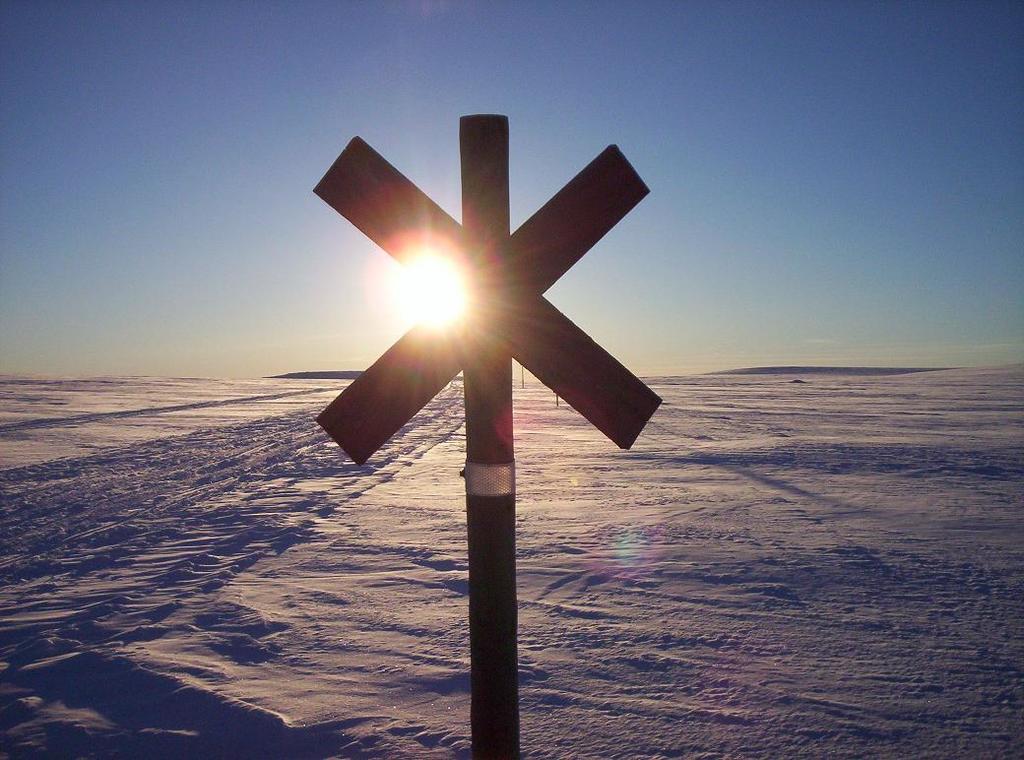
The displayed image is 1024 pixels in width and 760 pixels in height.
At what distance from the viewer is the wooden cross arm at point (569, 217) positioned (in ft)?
6.33

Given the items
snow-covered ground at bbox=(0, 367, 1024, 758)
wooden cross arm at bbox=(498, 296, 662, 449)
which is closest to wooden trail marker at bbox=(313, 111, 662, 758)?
wooden cross arm at bbox=(498, 296, 662, 449)

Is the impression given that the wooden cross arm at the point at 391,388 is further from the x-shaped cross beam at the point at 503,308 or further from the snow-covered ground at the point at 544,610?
the snow-covered ground at the point at 544,610

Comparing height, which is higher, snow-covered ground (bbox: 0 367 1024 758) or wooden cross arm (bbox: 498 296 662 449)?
wooden cross arm (bbox: 498 296 662 449)

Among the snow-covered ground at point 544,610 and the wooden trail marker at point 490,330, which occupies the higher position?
the wooden trail marker at point 490,330

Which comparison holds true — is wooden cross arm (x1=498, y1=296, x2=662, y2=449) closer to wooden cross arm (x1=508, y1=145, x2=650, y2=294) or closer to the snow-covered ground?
wooden cross arm (x1=508, y1=145, x2=650, y2=294)

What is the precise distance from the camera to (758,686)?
3.60 meters

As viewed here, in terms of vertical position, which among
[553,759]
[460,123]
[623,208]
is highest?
[460,123]

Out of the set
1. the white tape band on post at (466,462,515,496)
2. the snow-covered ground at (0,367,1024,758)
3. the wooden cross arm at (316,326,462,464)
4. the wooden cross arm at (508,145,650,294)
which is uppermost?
the wooden cross arm at (508,145,650,294)

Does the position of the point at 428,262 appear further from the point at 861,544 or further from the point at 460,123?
the point at 861,544

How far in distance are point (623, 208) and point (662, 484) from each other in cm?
742

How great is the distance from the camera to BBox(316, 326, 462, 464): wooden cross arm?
191 centimetres

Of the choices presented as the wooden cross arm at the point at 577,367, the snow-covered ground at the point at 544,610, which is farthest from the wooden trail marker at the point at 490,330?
the snow-covered ground at the point at 544,610

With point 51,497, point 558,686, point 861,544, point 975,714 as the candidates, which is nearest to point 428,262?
point 558,686

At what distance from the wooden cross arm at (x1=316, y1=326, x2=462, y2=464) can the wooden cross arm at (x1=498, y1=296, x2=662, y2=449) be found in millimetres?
181
